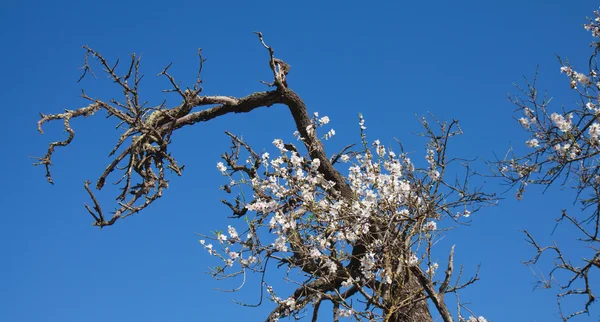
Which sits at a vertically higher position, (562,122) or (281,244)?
(562,122)

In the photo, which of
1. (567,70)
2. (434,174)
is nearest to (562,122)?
(567,70)

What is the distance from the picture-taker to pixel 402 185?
16.2 ft

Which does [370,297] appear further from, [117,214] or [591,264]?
[117,214]

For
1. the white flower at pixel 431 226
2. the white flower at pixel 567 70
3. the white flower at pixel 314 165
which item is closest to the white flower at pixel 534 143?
the white flower at pixel 567 70

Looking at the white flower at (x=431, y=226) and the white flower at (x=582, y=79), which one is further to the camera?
the white flower at (x=582, y=79)

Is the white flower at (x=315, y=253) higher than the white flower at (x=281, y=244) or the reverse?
the reverse

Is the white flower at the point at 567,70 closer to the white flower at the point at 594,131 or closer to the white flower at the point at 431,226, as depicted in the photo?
the white flower at the point at 594,131

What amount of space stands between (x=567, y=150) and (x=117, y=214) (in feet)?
13.0

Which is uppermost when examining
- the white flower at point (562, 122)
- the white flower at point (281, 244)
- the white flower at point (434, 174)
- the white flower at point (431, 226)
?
the white flower at point (562, 122)

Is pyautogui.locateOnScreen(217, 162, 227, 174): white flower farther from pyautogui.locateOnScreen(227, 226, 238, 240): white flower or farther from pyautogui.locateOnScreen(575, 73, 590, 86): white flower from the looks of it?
pyautogui.locateOnScreen(575, 73, 590, 86): white flower

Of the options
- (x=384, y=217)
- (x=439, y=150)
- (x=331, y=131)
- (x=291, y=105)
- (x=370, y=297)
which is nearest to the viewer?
(x=370, y=297)

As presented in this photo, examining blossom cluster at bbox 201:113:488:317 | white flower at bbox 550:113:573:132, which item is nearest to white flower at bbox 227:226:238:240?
blossom cluster at bbox 201:113:488:317


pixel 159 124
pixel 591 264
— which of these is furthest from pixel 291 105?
pixel 591 264

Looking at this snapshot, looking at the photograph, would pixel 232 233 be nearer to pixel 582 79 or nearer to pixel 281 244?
pixel 281 244
